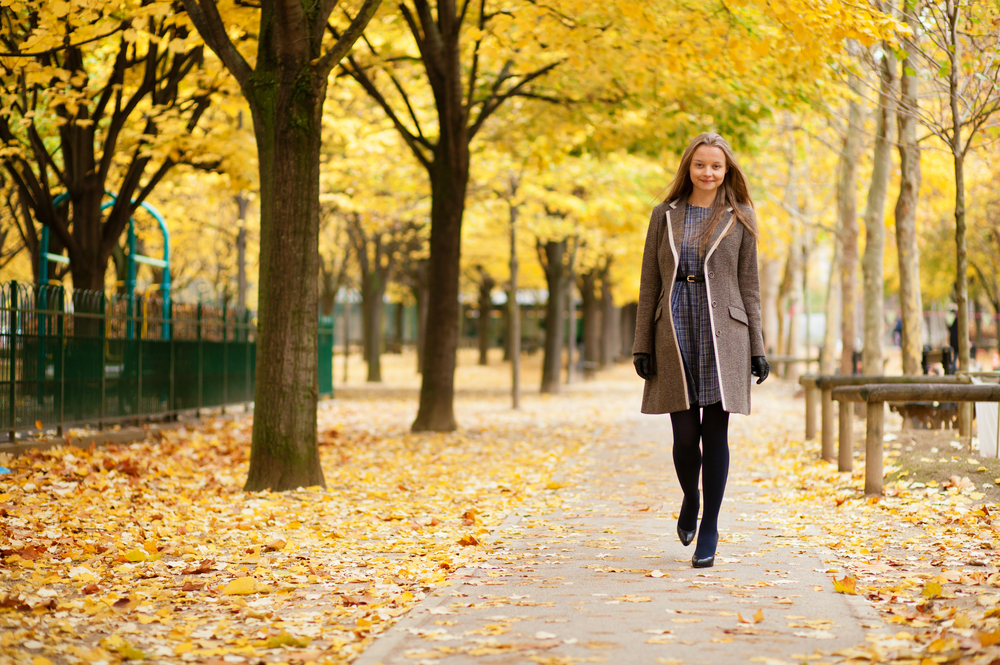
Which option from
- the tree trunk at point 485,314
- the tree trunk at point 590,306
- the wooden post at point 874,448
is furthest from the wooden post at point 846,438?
the tree trunk at point 485,314

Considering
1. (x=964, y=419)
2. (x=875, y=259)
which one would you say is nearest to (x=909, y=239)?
(x=875, y=259)

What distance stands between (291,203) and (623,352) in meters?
42.1

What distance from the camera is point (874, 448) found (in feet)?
22.9

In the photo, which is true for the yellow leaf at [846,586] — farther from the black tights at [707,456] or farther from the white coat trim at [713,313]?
the white coat trim at [713,313]

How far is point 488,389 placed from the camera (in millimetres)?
24484

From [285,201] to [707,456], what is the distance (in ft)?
13.4

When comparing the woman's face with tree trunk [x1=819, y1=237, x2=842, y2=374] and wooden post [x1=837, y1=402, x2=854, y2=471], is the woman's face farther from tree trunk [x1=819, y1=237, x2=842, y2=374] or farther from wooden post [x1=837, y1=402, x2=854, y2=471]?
tree trunk [x1=819, y1=237, x2=842, y2=374]

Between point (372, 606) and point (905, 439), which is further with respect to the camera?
point (905, 439)

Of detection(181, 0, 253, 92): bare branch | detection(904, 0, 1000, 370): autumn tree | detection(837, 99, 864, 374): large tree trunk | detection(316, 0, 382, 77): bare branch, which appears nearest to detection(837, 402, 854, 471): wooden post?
detection(904, 0, 1000, 370): autumn tree

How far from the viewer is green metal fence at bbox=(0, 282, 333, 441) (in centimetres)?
900

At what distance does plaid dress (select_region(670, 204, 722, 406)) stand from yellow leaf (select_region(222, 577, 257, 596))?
2.29 m

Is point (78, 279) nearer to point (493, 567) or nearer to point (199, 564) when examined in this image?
point (199, 564)

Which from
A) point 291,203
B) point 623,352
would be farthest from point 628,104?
point 623,352

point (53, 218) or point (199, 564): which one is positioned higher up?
point (53, 218)
